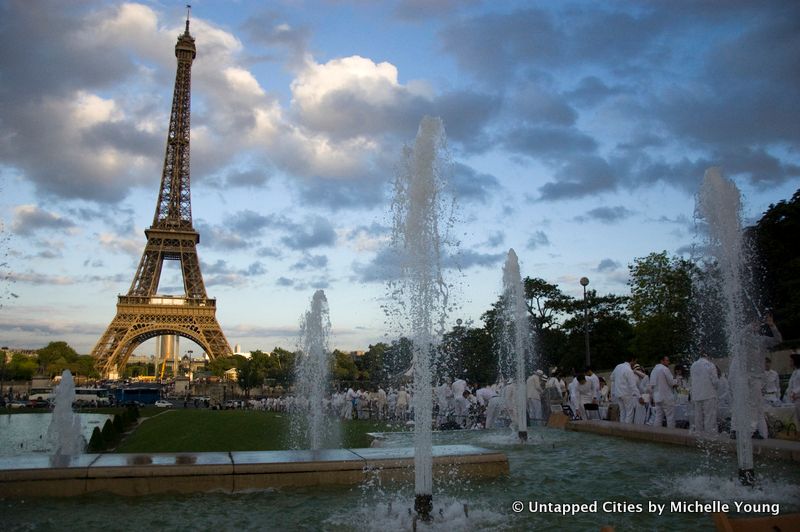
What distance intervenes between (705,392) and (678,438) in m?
1.00

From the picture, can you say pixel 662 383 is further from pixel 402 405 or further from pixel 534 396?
pixel 402 405

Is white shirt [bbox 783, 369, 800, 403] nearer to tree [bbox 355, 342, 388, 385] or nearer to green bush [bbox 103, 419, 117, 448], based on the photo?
green bush [bbox 103, 419, 117, 448]

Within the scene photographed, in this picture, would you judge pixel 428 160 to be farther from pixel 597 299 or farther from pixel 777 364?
pixel 597 299

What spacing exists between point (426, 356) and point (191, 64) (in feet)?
246

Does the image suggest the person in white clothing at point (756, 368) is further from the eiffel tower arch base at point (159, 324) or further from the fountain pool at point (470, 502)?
the eiffel tower arch base at point (159, 324)

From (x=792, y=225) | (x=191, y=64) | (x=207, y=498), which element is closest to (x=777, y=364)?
(x=792, y=225)

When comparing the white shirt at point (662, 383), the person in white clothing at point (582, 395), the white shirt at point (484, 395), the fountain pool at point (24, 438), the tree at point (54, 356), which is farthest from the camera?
the tree at point (54, 356)

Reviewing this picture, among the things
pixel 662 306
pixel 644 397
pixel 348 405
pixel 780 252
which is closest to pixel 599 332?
pixel 662 306

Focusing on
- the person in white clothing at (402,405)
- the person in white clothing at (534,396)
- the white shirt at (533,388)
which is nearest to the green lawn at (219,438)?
the person in white clothing at (534,396)

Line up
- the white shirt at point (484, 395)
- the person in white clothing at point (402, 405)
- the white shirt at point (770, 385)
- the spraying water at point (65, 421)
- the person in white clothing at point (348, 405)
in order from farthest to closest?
the person in white clothing at point (348, 405), the person in white clothing at point (402, 405), the white shirt at point (484, 395), the white shirt at point (770, 385), the spraying water at point (65, 421)

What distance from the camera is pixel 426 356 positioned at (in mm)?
6988

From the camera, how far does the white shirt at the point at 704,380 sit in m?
11.4

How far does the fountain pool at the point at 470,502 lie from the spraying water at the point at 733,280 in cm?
58

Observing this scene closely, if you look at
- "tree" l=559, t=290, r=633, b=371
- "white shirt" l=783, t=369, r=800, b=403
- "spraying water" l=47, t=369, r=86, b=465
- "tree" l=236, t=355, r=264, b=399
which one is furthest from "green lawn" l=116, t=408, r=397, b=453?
"tree" l=236, t=355, r=264, b=399
